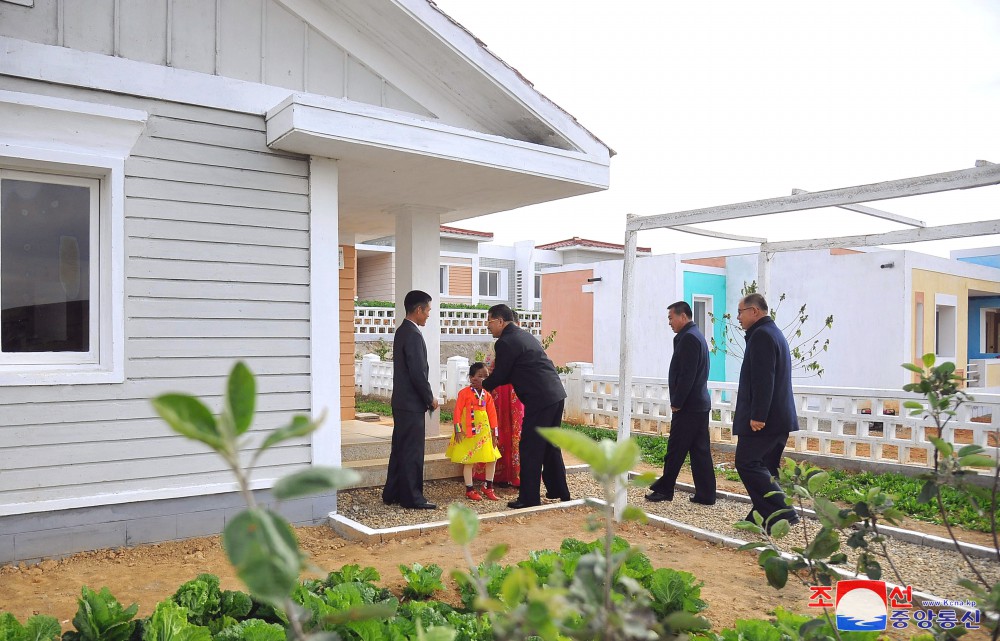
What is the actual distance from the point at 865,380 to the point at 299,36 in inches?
555

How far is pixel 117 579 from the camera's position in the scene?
4645 mm

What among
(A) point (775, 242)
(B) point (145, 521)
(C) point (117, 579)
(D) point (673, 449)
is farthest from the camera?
(A) point (775, 242)

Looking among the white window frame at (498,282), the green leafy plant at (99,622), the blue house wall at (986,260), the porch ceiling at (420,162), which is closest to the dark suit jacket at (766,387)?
the porch ceiling at (420,162)

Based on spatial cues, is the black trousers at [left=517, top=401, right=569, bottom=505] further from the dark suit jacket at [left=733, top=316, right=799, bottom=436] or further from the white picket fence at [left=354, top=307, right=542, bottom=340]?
the white picket fence at [left=354, top=307, right=542, bottom=340]

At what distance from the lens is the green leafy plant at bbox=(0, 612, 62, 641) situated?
272 centimetres

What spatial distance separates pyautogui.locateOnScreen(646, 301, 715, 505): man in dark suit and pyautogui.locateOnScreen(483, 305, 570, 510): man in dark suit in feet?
4.02

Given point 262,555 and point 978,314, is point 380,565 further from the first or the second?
point 978,314

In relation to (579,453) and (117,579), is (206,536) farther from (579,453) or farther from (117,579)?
(579,453)

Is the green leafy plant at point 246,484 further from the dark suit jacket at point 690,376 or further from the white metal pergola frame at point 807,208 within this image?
the dark suit jacket at point 690,376

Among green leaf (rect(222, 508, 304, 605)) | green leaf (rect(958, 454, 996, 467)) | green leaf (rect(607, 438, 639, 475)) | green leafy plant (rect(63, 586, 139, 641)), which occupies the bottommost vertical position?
green leafy plant (rect(63, 586, 139, 641))

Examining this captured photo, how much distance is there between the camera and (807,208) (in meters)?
5.70

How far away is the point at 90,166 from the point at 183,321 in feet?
4.17

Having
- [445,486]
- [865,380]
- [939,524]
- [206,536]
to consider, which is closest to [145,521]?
[206,536]

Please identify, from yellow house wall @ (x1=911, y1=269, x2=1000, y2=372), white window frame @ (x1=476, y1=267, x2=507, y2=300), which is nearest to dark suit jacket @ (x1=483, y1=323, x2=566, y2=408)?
yellow house wall @ (x1=911, y1=269, x2=1000, y2=372)
